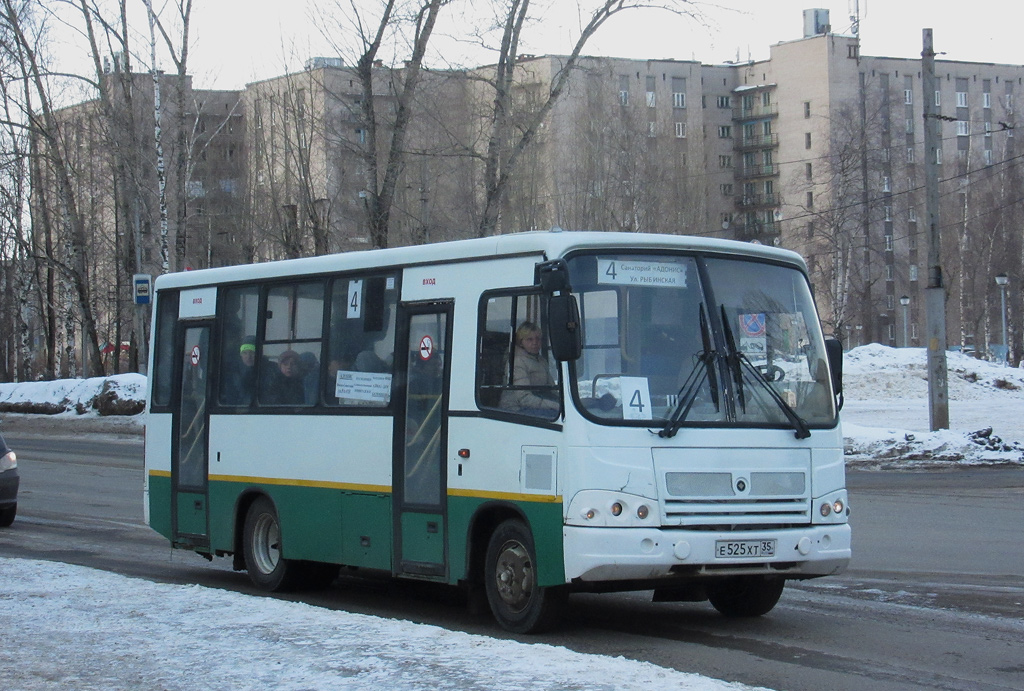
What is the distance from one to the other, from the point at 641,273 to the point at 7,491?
1079cm

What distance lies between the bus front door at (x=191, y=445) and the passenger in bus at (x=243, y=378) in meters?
0.39

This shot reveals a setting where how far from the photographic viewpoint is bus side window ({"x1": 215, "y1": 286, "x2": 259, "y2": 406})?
11.7m

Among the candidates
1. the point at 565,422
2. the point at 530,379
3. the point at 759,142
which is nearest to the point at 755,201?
the point at 759,142

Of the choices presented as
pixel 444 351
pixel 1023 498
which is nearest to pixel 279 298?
pixel 444 351

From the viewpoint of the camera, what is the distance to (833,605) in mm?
10016

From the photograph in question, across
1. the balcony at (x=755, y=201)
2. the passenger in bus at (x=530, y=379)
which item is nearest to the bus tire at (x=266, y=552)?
the passenger in bus at (x=530, y=379)

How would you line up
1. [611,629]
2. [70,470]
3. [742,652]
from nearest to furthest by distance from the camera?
1. [742,652]
2. [611,629]
3. [70,470]

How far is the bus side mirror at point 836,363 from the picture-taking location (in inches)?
371

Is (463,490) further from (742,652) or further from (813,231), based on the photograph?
(813,231)

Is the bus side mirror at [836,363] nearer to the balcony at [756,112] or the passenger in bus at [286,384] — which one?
the passenger in bus at [286,384]

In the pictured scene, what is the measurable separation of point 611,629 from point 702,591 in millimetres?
742

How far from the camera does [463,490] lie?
924 centimetres

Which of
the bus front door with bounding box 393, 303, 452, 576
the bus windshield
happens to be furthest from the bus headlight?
the bus front door with bounding box 393, 303, 452, 576

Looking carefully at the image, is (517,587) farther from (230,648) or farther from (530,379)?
(230,648)
